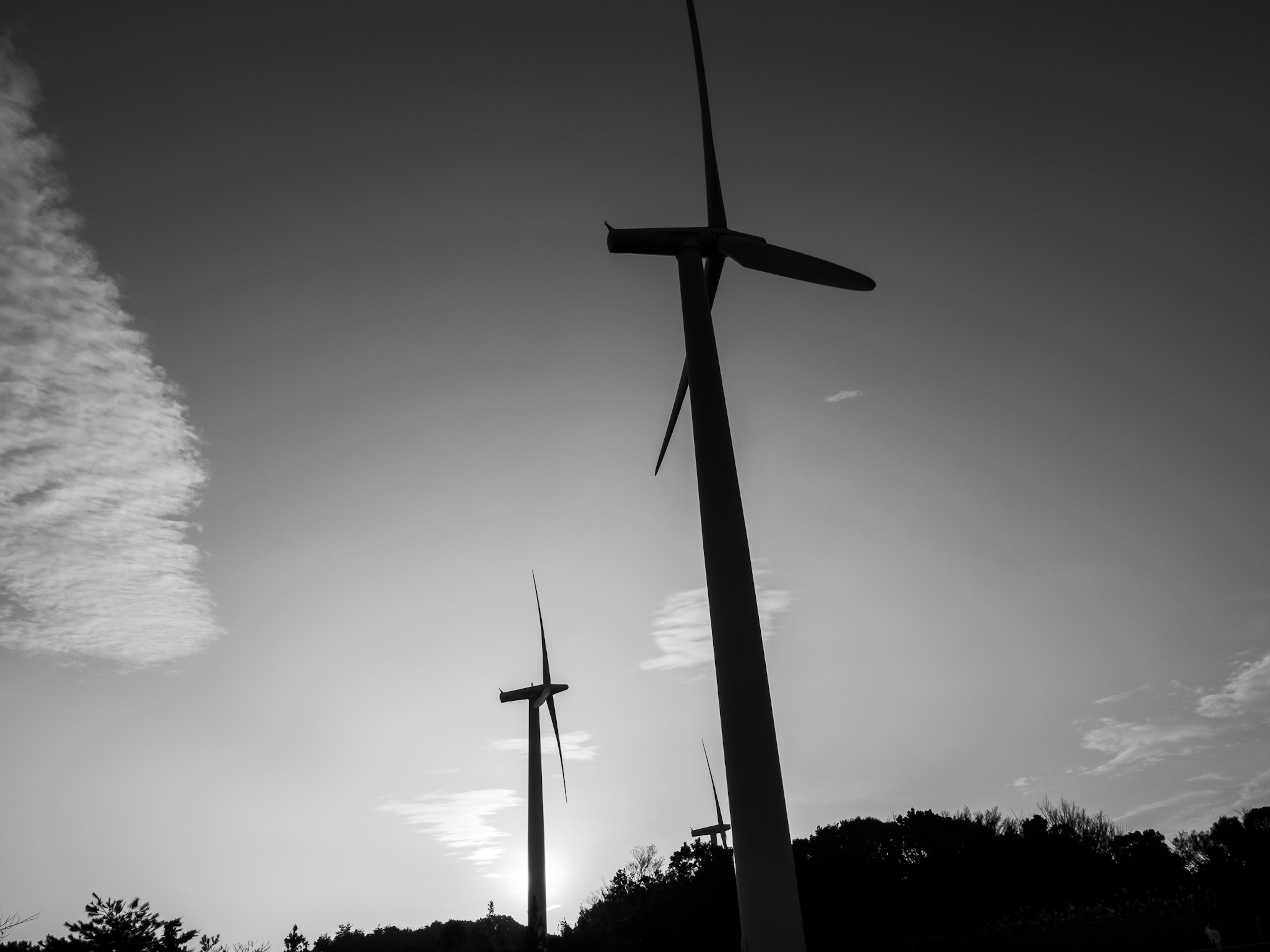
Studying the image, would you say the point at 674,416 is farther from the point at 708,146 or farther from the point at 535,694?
the point at 535,694

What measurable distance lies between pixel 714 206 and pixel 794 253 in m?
3.72

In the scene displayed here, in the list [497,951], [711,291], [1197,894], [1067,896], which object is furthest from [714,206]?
[1067,896]

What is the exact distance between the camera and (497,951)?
41.4 m

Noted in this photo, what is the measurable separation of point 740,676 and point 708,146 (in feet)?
66.0

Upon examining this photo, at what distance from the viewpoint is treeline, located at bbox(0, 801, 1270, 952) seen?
88.2ft

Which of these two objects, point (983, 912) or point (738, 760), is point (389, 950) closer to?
point (983, 912)

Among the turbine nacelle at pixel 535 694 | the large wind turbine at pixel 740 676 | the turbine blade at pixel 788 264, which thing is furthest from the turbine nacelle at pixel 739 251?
the turbine nacelle at pixel 535 694

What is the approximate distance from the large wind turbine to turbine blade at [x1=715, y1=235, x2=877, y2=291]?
3218 mm

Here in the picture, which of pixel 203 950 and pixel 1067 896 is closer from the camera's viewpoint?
pixel 203 950

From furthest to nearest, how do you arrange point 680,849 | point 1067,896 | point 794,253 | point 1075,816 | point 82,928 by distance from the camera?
point 1075,816
point 680,849
point 1067,896
point 82,928
point 794,253

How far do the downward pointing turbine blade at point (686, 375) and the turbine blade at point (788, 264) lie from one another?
25.0 inches

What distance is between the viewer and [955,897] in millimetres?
52531

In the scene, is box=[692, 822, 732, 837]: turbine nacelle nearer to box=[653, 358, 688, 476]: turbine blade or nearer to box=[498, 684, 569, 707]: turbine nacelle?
box=[498, 684, 569, 707]: turbine nacelle

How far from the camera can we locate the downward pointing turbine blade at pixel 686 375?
964 inches
